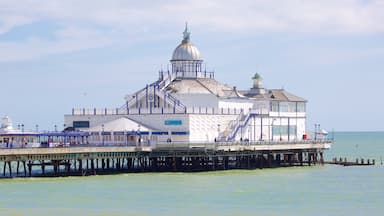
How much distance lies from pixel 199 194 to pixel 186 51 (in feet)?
115

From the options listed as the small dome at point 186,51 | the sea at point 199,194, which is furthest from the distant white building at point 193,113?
the sea at point 199,194

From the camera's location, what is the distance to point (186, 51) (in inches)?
3708

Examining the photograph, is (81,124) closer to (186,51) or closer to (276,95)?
(186,51)

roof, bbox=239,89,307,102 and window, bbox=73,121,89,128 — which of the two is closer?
window, bbox=73,121,89,128

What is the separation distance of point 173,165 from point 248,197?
19100 mm

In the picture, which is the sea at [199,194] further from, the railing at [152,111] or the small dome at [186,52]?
the small dome at [186,52]

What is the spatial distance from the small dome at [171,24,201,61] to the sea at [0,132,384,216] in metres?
18.8

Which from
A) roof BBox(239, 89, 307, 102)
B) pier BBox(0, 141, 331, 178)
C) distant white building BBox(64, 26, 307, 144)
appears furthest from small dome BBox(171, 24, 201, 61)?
pier BBox(0, 141, 331, 178)

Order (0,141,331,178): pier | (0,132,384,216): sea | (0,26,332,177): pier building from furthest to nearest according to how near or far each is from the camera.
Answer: (0,26,332,177): pier building → (0,141,331,178): pier → (0,132,384,216): sea

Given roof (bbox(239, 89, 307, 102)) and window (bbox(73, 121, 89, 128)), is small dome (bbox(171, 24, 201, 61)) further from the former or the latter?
window (bbox(73, 121, 89, 128))

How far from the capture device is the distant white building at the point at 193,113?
8338 centimetres

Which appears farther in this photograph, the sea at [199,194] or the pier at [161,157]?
the pier at [161,157]

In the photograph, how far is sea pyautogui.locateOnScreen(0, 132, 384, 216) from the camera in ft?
174

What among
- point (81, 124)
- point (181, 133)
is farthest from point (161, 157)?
point (81, 124)
